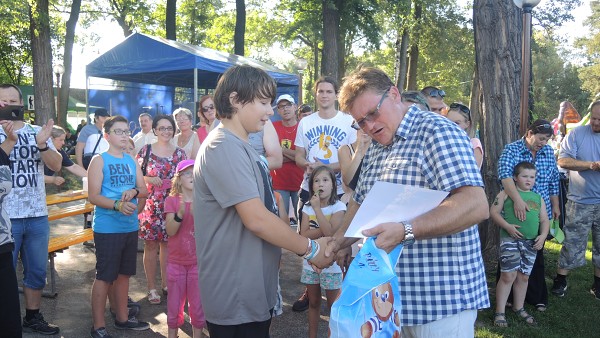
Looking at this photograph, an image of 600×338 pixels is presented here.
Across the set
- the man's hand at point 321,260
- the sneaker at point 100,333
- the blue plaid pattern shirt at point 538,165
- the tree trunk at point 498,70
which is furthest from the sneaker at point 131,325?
the tree trunk at point 498,70

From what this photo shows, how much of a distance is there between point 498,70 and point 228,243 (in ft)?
14.9

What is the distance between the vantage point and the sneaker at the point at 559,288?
5.65 metres

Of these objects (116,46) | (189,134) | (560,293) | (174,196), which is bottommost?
(560,293)

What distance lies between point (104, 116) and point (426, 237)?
7.94 metres

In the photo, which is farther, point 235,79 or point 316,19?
point 316,19

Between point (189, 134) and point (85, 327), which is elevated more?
point (189, 134)

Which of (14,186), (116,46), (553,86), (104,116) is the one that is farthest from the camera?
(553,86)

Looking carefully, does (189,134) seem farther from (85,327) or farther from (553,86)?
(553,86)

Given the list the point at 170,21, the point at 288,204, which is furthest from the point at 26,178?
the point at 170,21

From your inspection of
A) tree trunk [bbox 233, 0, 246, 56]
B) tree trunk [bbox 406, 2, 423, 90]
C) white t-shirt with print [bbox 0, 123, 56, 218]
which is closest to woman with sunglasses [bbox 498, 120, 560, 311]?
white t-shirt with print [bbox 0, 123, 56, 218]

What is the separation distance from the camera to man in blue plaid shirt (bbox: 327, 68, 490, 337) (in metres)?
1.94

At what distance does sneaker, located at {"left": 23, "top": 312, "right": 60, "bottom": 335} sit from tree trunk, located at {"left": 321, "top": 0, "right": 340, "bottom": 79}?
1324 cm

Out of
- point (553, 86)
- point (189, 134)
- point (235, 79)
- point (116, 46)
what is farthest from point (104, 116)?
point (553, 86)

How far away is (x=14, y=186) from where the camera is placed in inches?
157
